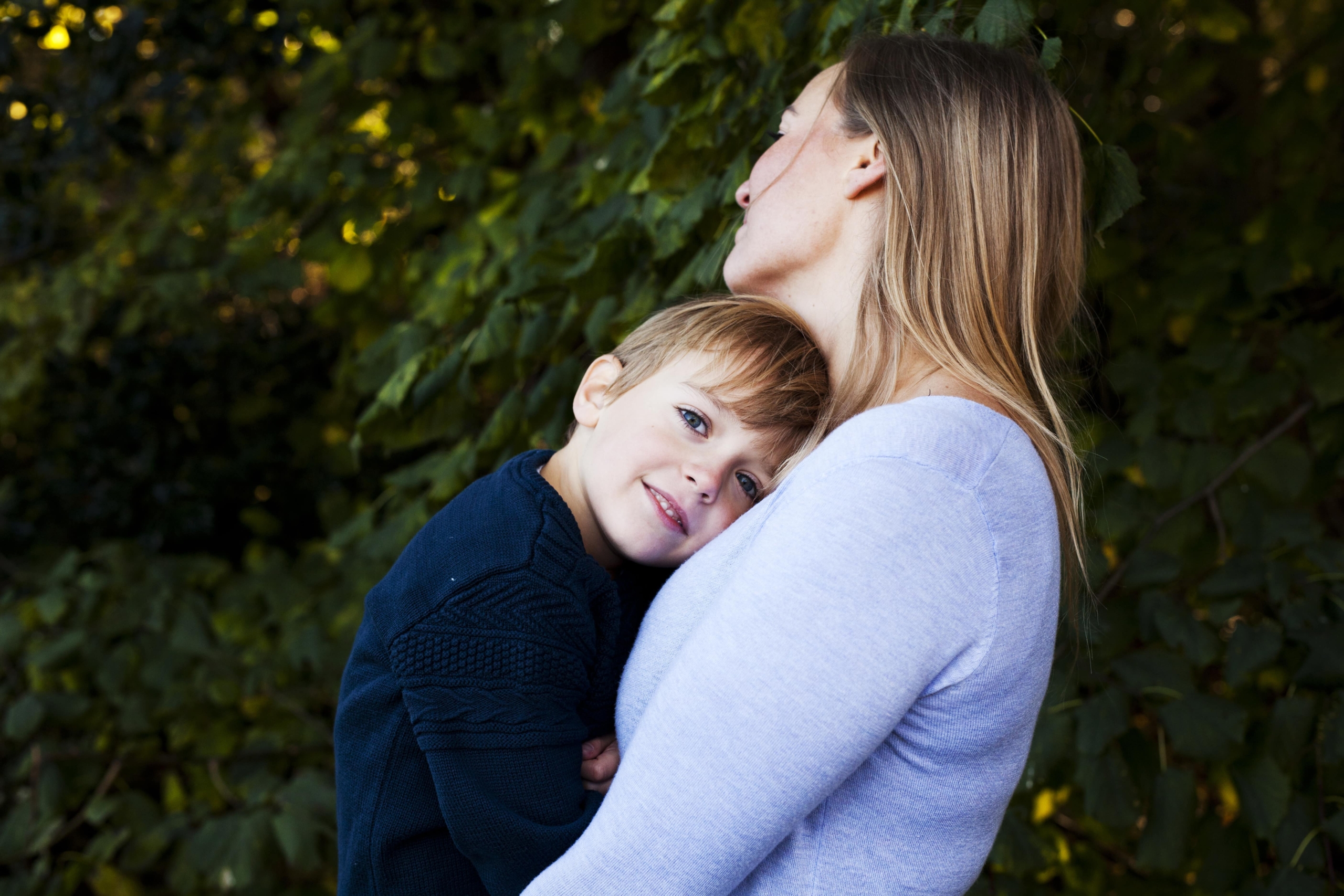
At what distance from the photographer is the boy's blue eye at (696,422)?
1167 mm

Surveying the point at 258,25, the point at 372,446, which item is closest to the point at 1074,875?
the point at 372,446

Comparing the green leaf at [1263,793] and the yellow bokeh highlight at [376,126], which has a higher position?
the yellow bokeh highlight at [376,126]

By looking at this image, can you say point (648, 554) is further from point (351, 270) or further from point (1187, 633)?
point (351, 270)

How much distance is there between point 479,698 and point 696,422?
0.38 m

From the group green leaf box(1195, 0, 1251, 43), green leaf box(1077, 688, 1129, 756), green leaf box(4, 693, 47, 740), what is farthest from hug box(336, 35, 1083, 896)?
green leaf box(4, 693, 47, 740)

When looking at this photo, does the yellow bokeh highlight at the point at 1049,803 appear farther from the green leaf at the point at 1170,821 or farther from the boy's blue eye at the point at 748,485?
the boy's blue eye at the point at 748,485

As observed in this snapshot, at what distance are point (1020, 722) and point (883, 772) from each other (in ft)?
0.47

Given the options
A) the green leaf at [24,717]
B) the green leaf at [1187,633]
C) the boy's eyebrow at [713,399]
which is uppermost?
the boy's eyebrow at [713,399]

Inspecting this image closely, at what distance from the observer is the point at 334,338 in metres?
4.20

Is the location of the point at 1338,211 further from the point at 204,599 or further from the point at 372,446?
the point at 204,599

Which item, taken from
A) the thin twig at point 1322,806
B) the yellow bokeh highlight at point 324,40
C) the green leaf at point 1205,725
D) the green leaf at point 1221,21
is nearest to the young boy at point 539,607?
the green leaf at point 1205,725

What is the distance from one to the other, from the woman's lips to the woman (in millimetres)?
94

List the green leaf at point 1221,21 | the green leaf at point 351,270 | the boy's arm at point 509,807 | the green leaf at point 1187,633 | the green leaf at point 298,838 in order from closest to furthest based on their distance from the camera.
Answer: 1. the boy's arm at point 509,807
2. the green leaf at point 1187,633
3. the green leaf at point 298,838
4. the green leaf at point 1221,21
5. the green leaf at point 351,270

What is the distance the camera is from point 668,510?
3.86 feet
